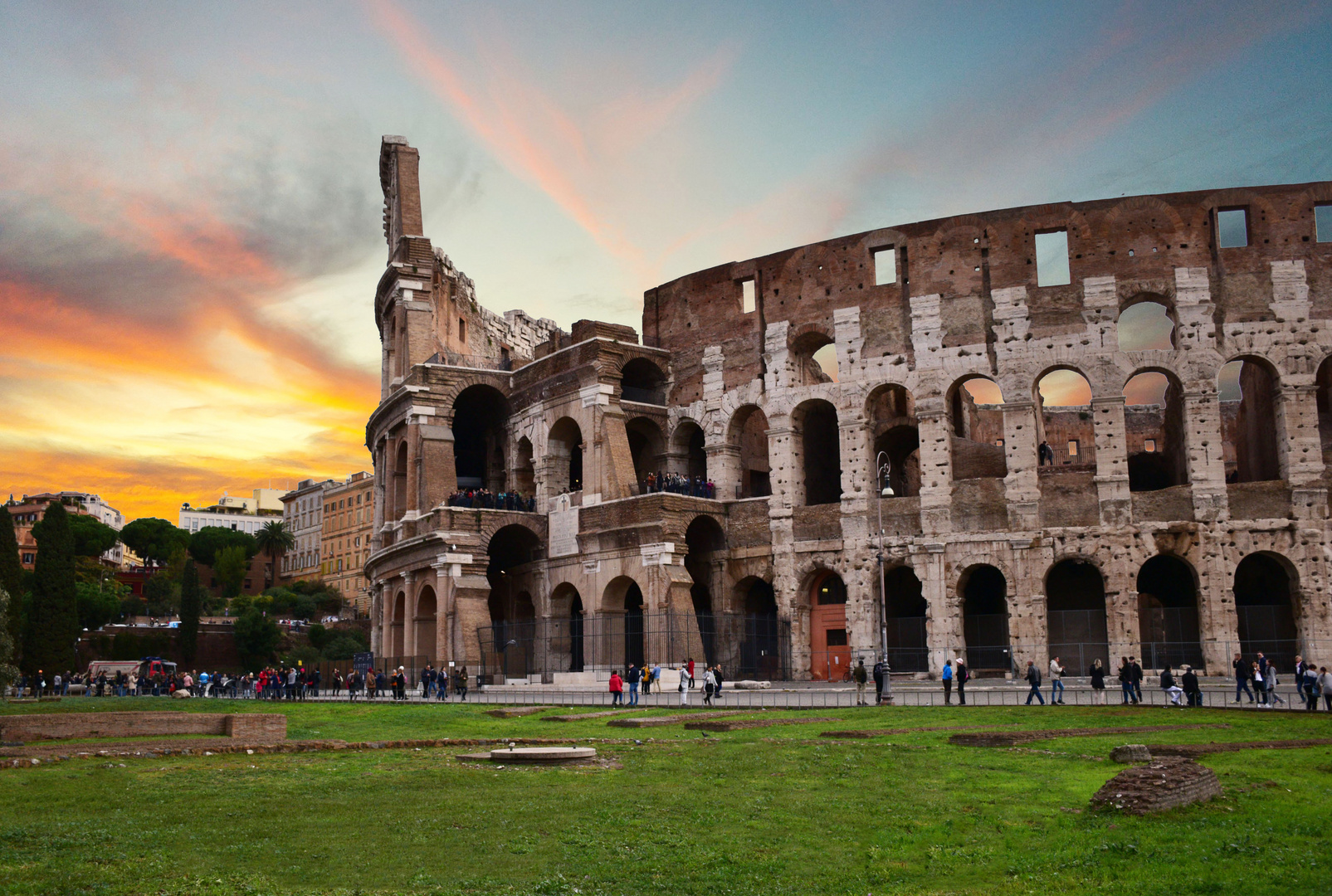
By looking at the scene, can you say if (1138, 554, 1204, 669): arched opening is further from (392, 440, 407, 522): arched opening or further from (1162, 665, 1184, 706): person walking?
(392, 440, 407, 522): arched opening

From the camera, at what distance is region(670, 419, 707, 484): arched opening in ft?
148

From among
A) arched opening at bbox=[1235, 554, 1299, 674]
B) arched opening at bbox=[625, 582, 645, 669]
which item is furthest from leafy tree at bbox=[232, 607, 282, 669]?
arched opening at bbox=[1235, 554, 1299, 674]

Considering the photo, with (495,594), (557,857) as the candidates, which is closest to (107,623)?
(495,594)

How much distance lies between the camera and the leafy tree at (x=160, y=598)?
103238 millimetres

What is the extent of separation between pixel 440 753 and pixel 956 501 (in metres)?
24.0

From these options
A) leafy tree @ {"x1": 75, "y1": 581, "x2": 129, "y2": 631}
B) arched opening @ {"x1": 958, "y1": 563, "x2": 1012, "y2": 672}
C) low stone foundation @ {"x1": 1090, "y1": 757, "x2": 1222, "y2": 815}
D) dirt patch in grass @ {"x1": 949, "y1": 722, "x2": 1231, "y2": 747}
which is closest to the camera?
low stone foundation @ {"x1": 1090, "y1": 757, "x2": 1222, "y2": 815}

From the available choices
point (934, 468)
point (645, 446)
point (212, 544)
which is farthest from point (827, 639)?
point (212, 544)

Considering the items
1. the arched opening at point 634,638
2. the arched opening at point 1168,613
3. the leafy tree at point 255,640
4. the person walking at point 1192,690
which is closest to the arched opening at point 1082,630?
the arched opening at point 1168,613

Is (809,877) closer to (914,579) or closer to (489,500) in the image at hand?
(914,579)

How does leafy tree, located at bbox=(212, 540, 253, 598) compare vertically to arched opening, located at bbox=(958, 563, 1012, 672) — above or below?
above

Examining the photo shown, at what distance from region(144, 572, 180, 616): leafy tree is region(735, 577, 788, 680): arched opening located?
7587 centimetres

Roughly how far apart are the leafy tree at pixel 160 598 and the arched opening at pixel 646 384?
71779mm

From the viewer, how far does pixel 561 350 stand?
4569cm

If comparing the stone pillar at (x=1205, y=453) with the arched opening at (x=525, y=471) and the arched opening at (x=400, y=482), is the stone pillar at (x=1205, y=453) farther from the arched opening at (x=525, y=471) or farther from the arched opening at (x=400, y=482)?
the arched opening at (x=400, y=482)
